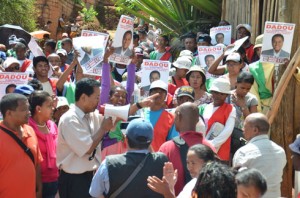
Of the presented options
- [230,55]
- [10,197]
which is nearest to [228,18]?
[230,55]

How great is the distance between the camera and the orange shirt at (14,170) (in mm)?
5195

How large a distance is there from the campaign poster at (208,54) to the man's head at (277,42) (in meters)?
1.21

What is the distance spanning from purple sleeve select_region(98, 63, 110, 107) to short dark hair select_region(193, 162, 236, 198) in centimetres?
295

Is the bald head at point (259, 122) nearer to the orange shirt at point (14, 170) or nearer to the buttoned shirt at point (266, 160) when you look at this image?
the buttoned shirt at point (266, 160)

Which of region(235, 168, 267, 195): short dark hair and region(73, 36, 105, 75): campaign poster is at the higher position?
region(73, 36, 105, 75): campaign poster

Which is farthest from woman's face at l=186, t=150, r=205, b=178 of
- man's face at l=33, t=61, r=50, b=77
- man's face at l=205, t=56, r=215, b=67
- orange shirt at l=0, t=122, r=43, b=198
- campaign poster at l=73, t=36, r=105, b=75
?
man's face at l=205, t=56, r=215, b=67

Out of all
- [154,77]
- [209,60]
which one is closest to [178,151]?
[154,77]

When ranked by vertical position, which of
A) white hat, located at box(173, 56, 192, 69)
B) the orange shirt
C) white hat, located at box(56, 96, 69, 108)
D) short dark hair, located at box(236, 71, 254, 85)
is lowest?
the orange shirt

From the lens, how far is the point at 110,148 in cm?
606

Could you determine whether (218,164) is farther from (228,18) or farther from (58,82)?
(228,18)

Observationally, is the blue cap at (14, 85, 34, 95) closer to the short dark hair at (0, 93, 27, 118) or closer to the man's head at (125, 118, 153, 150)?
the short dark hair at (0, 93, 27, 118)

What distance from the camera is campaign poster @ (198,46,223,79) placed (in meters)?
8.39

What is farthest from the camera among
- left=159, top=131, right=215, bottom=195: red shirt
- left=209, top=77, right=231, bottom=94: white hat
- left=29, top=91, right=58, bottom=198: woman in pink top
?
left=209, top=77, right=231, bottom=94: white hat

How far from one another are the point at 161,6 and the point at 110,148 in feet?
21.3
